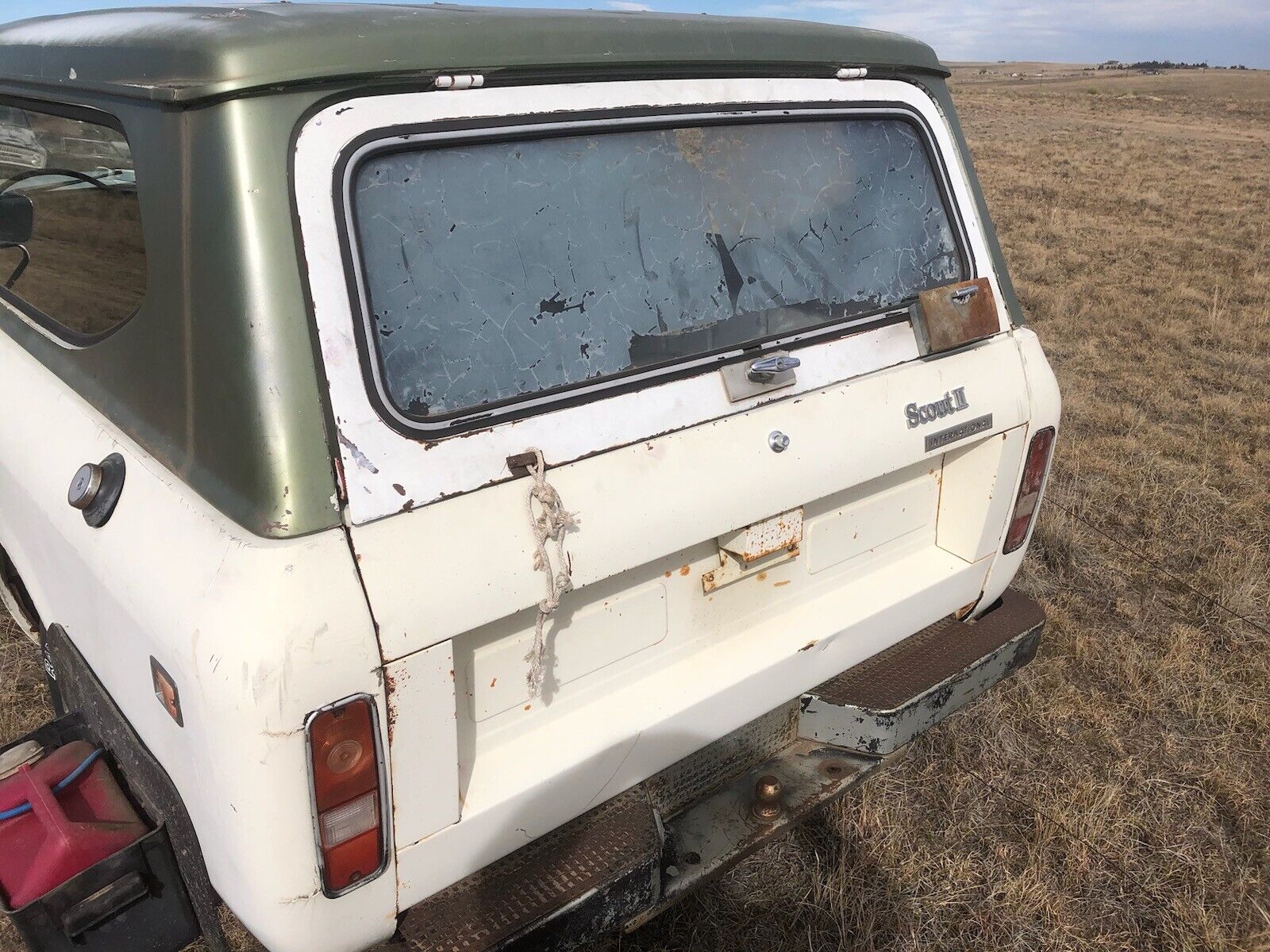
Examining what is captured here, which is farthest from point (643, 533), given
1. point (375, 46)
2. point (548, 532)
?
point (375, 46)

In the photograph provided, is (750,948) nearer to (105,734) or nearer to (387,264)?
(105,734)

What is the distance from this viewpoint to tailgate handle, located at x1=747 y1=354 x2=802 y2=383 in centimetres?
186

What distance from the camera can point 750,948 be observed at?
2.34 m

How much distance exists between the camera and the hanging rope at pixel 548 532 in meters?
1.56

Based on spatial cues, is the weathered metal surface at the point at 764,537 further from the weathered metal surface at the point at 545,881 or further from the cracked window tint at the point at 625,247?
the weathered metal surface at the point at 545,881

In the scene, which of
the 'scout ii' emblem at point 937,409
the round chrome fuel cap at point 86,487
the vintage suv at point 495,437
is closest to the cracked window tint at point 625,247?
the vintage suv at point 495,437

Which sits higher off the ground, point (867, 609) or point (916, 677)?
point (867, 609)

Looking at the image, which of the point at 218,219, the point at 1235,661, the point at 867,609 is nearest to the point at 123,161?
the point at 218,219

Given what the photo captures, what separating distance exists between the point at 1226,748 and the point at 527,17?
2962mm

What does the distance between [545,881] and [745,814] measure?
0.53m

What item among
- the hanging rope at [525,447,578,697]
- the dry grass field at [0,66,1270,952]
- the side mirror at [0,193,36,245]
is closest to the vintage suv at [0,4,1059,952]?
the hanging rope at [525,447,578,697]

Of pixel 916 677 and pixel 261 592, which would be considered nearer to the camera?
pixel 261 592

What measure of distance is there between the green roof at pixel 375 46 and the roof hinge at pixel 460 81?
0.04 feet

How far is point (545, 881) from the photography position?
1.76 meters
